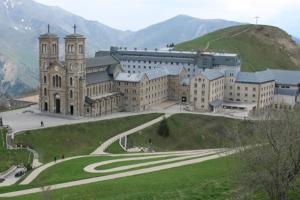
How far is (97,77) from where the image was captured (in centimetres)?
11238

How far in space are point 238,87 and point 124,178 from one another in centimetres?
7550

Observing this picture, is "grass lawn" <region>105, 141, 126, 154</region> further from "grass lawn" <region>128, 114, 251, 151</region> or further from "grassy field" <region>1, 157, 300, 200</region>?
"grassy field" <region>1, 157, 300, 200</region>

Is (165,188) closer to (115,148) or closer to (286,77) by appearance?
(115,148)

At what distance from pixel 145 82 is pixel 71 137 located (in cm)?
3345

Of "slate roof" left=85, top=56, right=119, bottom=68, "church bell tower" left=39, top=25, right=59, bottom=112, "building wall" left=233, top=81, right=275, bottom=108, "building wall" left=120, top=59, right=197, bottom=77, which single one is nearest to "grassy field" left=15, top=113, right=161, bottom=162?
"church bell tower" left=39, top=25, right=59, bottom=112

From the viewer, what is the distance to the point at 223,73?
12506cm

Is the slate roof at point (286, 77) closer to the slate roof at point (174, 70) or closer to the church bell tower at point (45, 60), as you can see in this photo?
the slate roof at point (174, 70)

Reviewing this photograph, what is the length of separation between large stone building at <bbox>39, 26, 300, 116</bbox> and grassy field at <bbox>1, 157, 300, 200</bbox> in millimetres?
49922

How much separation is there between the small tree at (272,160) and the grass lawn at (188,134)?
175ft

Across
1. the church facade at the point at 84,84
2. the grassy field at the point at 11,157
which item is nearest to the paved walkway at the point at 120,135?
the church facade at the point at 84,84

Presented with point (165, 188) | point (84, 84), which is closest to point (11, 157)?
point (84, 84)

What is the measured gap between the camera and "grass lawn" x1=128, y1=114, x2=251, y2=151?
3713 inches

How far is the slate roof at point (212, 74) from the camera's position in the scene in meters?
115

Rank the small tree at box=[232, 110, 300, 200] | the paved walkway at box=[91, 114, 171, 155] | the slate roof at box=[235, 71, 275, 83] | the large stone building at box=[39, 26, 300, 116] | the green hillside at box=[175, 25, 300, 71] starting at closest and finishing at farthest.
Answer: the small tree at box=[232, 110, 300, 200] < the paved walkway at box=[91, 114, 171, 155] < the large stone building at box=[39, 26, 300, 116] < the slate roof at box=[235, 71, 275, 83] < the green hillside at box=[175, 25, 300, 71]
